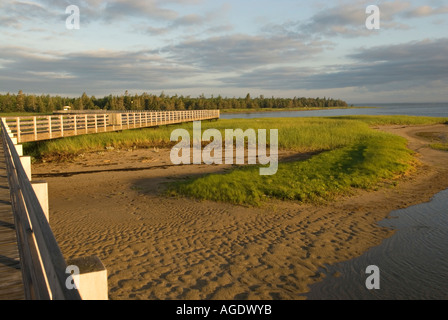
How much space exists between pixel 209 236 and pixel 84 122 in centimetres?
2006

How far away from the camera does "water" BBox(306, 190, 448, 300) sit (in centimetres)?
668

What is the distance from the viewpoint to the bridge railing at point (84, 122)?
20734mm

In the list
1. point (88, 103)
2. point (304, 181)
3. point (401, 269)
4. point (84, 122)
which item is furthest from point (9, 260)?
point (88, 103)

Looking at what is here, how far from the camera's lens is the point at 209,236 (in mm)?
9594

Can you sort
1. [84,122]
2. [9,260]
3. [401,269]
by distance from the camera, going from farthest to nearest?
[84,122]
[401,269]
[9,260]

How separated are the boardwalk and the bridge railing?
1206 cm

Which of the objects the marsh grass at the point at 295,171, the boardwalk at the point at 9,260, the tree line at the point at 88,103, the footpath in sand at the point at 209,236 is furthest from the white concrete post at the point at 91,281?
the tree line at the point at 88,103

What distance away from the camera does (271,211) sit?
1180cm

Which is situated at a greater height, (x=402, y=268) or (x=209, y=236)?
(x=209, y=236)

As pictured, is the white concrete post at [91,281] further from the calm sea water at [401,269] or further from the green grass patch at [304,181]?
the green grass patch at [304,181]

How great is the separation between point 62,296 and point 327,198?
12574 millimetres

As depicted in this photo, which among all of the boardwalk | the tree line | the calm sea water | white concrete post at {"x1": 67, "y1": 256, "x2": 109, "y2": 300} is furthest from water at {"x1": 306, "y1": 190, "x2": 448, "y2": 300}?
the tree line

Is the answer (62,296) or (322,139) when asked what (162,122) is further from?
(62,296)

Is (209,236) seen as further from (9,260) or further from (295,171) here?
(295,171)
